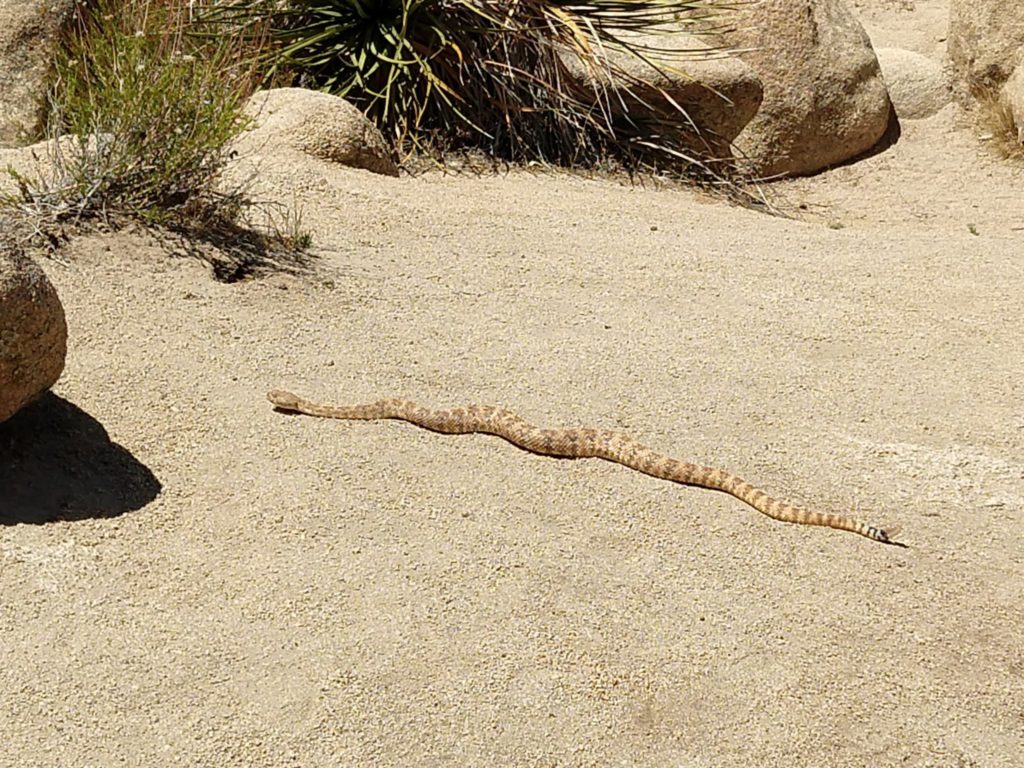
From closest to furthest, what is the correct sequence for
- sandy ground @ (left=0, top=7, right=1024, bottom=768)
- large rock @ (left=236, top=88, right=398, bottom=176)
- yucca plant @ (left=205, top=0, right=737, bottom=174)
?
sandy ground @ (left=0, top=7, right=1024, bottom=768), large rock @ (left=236, top=88, right=398, bottom=176), yucca plant @ (left=205, top=0, right=737, bottom=174)

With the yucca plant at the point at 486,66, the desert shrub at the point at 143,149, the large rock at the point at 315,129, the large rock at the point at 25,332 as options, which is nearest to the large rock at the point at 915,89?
the yucca plant at the point at 486,66

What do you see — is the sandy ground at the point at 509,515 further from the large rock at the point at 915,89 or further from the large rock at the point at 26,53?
the large rock at the point at 915,89

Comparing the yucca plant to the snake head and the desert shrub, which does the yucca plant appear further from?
the snake head

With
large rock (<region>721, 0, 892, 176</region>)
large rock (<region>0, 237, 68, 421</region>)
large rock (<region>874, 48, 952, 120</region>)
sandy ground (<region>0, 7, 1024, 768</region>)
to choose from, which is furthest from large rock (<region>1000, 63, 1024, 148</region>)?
large rock (<region>0, 237, 68, 421</region>)

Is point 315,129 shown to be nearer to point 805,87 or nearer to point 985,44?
point 805,87

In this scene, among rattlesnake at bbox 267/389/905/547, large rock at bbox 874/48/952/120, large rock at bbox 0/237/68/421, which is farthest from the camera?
large rock at bbox 874/48/952/120

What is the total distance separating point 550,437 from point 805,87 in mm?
6704

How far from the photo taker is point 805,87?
38.8ft

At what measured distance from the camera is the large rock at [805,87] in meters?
11.7

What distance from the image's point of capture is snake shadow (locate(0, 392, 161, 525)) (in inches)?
211

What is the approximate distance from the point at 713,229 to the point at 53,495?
17.9 feet

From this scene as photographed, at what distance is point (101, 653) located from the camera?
15.3 feet

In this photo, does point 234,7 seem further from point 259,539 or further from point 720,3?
point 259,539

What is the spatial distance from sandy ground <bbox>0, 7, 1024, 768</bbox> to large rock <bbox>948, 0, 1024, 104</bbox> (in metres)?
4.30
